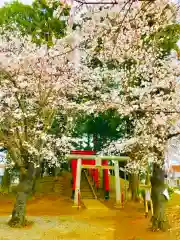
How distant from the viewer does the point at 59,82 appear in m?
10.4

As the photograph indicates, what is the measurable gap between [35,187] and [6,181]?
2.10 m

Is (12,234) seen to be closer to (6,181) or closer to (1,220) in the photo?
(1,220)

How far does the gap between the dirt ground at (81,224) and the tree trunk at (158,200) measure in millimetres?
324

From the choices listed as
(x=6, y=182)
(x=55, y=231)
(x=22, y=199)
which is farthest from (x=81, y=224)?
(x=6, y=182)

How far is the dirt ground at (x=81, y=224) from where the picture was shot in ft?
25.8

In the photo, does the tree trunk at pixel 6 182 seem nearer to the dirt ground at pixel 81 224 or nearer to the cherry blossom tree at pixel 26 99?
the dirt ground at pixel 81 224

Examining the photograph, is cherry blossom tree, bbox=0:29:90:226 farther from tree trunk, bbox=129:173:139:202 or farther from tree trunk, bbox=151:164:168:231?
tree trunk, bbox=129:173:139:202

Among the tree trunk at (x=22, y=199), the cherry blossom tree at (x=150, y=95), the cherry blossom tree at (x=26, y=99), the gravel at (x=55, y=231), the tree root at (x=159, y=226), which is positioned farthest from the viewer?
the cherry blossom tree at (x=26, y=99)

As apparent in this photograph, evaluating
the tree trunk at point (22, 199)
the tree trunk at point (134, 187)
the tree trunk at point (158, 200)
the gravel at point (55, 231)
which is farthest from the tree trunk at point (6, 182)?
the tree trunk at point (158, 200)

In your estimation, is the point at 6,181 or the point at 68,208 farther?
the point at 6,181

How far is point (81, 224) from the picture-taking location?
31.9 feet

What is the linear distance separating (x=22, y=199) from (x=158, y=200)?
13.8 feet

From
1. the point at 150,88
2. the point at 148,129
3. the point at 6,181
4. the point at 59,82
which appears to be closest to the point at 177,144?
the point at 148,129

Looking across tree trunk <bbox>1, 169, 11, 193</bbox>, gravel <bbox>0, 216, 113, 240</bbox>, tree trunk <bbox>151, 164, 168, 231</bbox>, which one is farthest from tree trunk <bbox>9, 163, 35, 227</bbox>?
tree trunk <bbox>1, 169, 11, 193</bbox>
